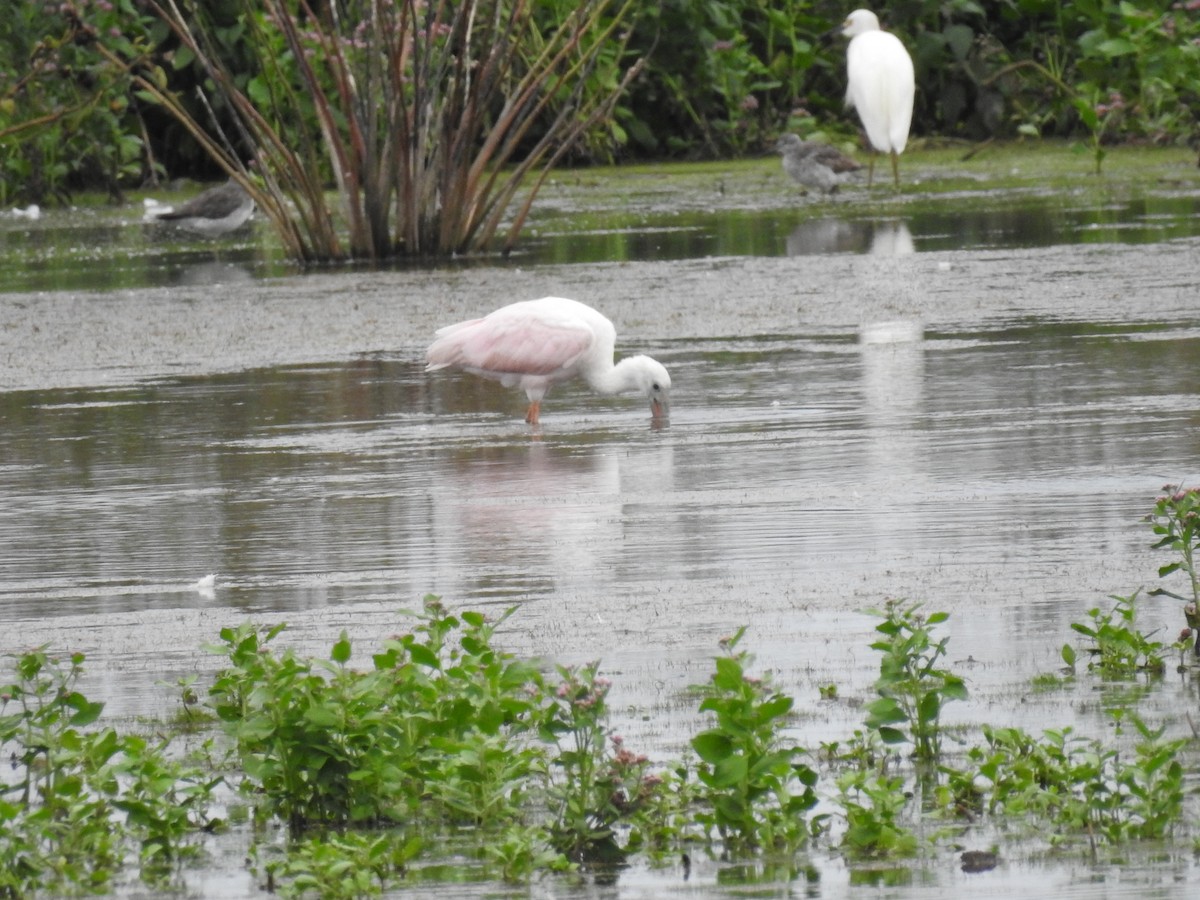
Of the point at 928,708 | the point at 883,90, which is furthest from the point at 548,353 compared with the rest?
the point at 883,90

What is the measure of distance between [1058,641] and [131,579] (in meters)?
2.32

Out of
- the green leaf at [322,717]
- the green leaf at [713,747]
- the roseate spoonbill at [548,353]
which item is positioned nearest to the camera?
the green leaf at [713,747]

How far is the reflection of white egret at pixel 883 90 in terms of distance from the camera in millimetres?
19797

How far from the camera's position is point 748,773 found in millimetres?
3611

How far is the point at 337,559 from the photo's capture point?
19.3 feet

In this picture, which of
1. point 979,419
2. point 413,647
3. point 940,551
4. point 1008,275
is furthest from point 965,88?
point 413,647

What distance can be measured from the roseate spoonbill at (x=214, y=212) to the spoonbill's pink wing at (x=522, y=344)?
392 inches

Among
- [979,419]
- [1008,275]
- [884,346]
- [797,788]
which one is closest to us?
[797,788]

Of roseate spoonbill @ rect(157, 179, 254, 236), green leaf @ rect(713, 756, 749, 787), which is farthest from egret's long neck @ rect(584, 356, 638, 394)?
roseate spoonbill @ rect(157, 179, 254, 236)

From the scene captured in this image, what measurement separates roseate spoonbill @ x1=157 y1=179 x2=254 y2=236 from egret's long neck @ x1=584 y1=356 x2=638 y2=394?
10.3 metres

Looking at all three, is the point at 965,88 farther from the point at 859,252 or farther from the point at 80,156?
the point at 859,252

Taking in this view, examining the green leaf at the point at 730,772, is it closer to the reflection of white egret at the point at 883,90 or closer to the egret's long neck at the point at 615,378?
the egret's long neck at the point at 615,378

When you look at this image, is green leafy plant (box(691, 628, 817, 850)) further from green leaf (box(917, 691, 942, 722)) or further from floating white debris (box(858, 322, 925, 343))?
floating white debris (box(858, 322, 925, 343))

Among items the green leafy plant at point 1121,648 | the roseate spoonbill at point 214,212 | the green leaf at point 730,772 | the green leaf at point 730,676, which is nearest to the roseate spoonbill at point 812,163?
the roseate spoonbill at point 214,212
